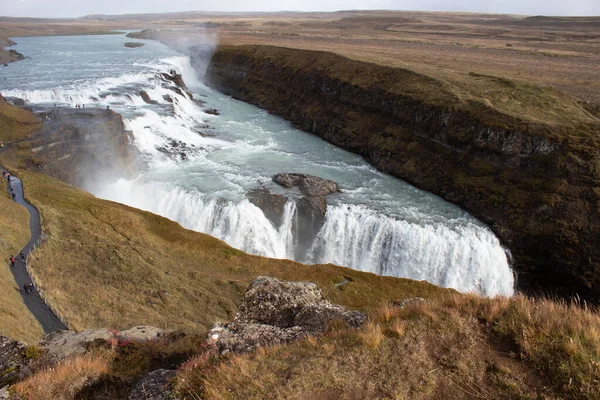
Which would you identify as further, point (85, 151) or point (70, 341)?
point (85, 151)

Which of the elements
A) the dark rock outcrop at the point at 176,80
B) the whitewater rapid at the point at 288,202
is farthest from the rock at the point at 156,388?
the dark rock outcrop at the point at 176,80

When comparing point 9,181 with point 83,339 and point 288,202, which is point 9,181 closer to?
point 288,202

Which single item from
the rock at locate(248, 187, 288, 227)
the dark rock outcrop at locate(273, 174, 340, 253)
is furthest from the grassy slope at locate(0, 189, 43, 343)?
the dark rock outcrop at locate(273, 174, 340, 253)

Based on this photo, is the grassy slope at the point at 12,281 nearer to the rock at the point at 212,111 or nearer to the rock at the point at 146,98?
the rock at the point at 146,98

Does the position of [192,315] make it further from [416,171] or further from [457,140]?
[457,140]

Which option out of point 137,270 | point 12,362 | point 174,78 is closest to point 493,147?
point 137,270

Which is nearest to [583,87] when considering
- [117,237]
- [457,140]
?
[457,140]
